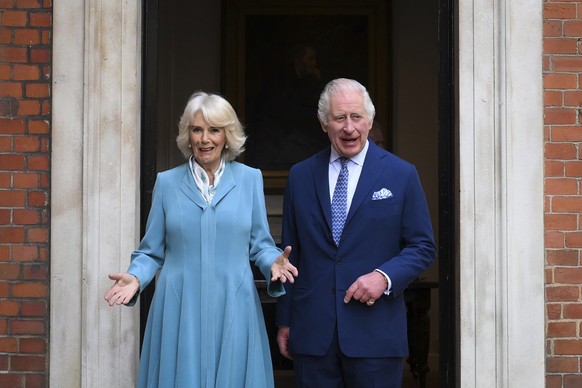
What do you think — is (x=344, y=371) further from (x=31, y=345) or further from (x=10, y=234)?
(x=10, y=234)

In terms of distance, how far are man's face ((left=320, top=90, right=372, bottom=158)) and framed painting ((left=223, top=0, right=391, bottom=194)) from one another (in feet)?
13.3

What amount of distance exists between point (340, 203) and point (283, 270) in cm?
49

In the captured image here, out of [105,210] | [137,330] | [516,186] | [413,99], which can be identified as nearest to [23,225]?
[105,210]

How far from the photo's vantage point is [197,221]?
3961mm

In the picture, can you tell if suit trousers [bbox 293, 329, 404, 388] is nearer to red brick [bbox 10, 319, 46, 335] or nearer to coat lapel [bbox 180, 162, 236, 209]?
coat lapel [bbox 180, 162, 236, 209]

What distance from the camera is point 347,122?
4.09 metres

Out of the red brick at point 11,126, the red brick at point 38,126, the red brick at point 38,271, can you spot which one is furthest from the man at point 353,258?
the red brick at point 11,126

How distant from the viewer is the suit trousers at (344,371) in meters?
4.04

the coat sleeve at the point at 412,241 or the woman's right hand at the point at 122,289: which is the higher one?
the coat sleeve at the point at 412,241

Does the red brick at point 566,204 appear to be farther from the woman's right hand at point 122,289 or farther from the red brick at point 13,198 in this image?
the red brick at point 13,198

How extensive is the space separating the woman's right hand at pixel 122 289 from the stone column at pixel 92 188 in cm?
100

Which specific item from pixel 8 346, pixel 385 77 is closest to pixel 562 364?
pixel 8 346

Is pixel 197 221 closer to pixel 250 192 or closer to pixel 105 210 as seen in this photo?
pixel 250 192

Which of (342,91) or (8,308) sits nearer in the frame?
(342,91)
